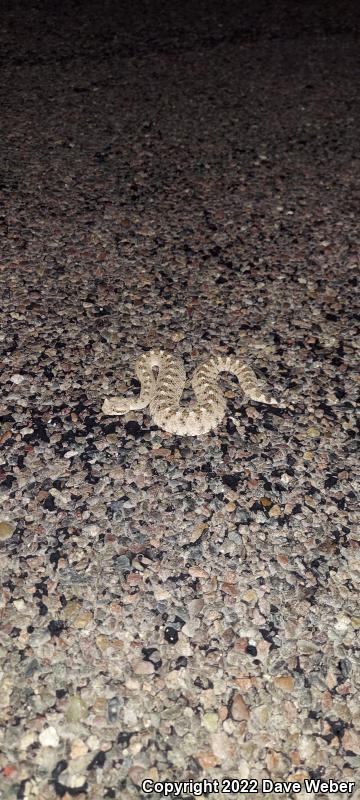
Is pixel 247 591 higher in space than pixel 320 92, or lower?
lower

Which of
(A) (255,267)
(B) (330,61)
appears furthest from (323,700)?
(B) (330,61)

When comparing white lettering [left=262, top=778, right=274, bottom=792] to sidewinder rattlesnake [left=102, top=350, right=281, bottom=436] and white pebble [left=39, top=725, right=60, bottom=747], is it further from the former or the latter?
sidewinder rattlesnake [left=102, top=350, right=281, bottom=436]

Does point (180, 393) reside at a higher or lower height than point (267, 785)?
higher

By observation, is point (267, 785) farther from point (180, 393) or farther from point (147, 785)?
point (180, 393)

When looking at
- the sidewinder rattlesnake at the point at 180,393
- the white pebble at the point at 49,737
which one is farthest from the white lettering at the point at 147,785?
the sidewinder rattlesnake at the point at 180,393

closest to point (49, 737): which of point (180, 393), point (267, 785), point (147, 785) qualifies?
point (147, 785)

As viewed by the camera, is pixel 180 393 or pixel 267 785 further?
pixel 180 393

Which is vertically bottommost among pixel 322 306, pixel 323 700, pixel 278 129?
pixel 323 700

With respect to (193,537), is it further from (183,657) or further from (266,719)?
(266,719)
